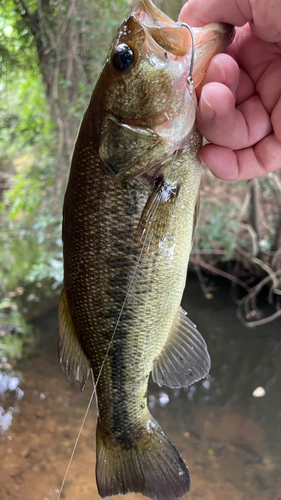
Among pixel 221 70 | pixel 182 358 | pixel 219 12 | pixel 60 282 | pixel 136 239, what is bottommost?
pixel 60 282

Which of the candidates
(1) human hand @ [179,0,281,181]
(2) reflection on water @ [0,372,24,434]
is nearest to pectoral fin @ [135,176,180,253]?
(1) human hand @ [179,0,281,181]

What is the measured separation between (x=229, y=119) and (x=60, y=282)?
104 inches

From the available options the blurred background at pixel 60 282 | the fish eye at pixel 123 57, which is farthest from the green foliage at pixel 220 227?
the fish eye at pixel 123 57

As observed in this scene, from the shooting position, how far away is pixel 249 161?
0.95 meters

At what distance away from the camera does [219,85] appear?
712mm

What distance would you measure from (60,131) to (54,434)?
111 inches

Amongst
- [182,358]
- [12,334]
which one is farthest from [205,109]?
[12,334]

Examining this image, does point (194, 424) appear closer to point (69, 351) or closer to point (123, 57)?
point (69, 351)

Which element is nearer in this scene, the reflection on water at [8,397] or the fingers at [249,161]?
the fingers at [249,161]

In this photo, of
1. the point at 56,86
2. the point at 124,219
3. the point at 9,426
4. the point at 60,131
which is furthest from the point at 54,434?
the point at 56,86

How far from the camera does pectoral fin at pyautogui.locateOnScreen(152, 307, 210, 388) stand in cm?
96

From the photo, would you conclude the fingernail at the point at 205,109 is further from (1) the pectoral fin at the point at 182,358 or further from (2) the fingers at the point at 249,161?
(1) the pectoral fin at the point at 182,358

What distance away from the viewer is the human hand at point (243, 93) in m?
0.74

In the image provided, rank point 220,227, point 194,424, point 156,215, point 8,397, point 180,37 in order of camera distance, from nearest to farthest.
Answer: point 180,37 < point 156,215 < point 194,424 < point 8,397 < point 220,227
